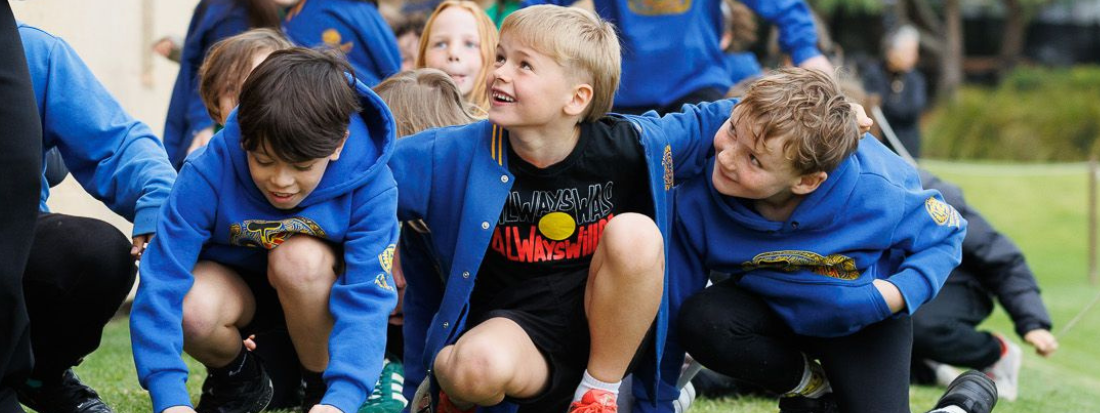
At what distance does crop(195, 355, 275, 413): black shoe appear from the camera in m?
3.20

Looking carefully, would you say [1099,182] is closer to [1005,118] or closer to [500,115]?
[1005,118]

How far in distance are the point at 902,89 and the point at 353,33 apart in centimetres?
791

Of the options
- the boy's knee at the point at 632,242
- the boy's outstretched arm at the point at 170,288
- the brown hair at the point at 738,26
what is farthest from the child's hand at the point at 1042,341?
the brown hair at the point at 738,26

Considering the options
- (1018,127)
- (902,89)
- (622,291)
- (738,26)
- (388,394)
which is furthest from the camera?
(1018,127)

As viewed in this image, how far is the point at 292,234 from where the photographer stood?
2945 mm

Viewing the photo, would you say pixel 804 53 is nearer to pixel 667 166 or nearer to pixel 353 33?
pixel 353 33

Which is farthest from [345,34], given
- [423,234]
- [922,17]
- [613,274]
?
[922,17]

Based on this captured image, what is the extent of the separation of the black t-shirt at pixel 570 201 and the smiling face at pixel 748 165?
0.19 metres

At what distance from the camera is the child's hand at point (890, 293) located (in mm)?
3184

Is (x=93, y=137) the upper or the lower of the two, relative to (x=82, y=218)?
upper

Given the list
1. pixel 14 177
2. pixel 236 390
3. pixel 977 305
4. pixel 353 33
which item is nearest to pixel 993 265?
pixel 977 305

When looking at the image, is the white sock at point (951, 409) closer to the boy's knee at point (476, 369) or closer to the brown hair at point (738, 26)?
the boy's knee at point (476, 369)

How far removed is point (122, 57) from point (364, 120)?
315 cm

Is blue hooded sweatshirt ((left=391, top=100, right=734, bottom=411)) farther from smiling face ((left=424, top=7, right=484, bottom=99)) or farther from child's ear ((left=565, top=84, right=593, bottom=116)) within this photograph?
smiling face ((left=424, top=7, right=484, bottom=99))
